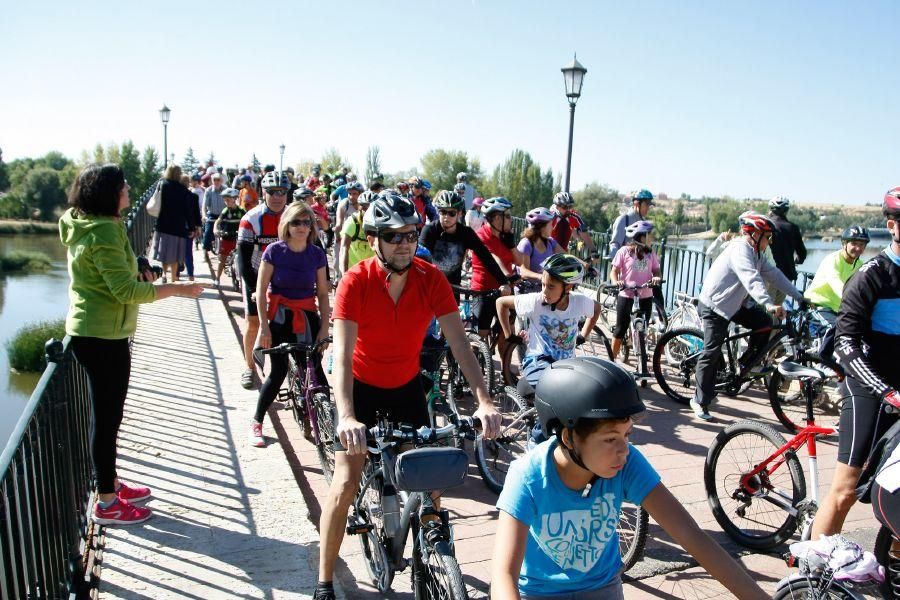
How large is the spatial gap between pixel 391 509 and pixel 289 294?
3014mm

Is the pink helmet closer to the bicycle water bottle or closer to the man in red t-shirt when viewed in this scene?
the man in red t-shirt

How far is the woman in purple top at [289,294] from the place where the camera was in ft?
18.9

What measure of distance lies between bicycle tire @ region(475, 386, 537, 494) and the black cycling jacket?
193 centimetres

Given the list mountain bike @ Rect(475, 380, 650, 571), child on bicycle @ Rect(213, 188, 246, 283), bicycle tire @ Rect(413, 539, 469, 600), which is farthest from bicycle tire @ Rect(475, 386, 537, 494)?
child on bicycle @ Rect(213, 188, 246, 283)

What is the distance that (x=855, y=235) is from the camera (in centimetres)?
723

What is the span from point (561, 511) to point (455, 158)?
96.2 meters

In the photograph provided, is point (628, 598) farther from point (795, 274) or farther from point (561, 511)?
point (795, 274)

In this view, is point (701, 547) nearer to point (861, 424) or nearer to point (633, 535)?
point (861, 424)

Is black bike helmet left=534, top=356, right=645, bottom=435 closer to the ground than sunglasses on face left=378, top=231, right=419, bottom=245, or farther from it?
closer to the ground

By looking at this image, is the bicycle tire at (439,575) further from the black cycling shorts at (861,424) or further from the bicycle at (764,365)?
the bicycle at (764,365)

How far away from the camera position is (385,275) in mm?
3510

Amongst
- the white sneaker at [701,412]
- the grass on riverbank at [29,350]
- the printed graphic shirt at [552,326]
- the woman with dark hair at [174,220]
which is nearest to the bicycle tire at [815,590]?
the printed graphic shirt at [552,326]

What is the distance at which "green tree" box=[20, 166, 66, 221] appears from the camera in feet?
316

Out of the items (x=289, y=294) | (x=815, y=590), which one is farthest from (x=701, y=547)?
(x=289, y=294)
